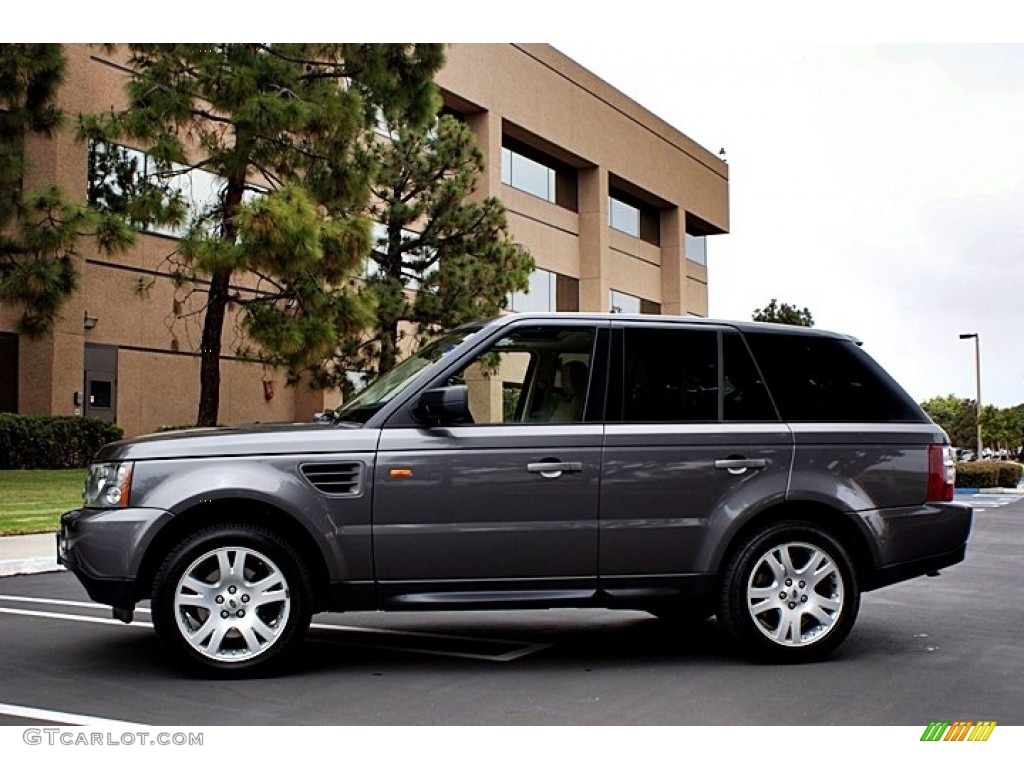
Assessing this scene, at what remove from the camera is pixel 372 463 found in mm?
6836

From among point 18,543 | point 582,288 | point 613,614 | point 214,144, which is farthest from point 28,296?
point 582,288

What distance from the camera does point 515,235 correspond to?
42188 millimetres

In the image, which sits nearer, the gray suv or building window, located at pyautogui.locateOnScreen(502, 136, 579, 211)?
the gray suv

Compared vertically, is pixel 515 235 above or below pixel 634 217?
below

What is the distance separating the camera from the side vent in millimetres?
6785

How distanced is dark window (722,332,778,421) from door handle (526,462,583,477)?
3.37 ft

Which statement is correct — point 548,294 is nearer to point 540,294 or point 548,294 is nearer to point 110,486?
point 540,294

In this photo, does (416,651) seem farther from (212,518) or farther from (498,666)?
(212,518)

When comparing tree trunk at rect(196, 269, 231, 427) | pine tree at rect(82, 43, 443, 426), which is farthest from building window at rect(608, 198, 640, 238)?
tree trunk at rect(196, 269, 231, 427)

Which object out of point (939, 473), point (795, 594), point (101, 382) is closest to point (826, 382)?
point (939, 473)

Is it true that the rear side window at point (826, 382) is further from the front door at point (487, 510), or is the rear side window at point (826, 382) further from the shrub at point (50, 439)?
the shrub at point (50, 439)

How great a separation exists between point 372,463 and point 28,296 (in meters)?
14.9

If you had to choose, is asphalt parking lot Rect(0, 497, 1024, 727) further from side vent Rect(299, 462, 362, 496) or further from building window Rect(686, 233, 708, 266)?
building window Rect(686, 233, 708, 266)

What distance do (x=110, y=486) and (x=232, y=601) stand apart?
919 millimetres
